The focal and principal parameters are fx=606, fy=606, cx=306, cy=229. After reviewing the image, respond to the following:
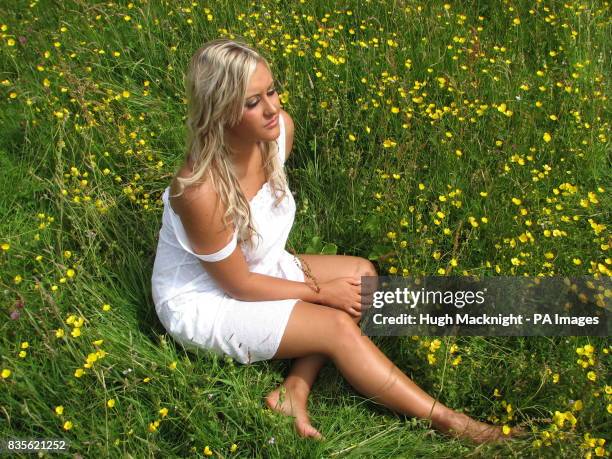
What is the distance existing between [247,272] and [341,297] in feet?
1.45

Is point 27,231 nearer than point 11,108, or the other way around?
point 27,231

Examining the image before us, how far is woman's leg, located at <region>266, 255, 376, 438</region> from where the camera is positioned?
2.36 m

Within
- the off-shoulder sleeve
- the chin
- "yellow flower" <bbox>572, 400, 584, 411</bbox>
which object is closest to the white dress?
the off-shoulder sleeve

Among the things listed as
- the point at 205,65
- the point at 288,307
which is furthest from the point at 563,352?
the point at 205,65

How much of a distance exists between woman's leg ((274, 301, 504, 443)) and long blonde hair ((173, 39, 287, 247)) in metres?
0.46

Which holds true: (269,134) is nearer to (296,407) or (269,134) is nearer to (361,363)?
(361,363)

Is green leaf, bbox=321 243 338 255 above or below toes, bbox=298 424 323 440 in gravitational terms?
above

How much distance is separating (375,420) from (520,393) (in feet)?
1.90

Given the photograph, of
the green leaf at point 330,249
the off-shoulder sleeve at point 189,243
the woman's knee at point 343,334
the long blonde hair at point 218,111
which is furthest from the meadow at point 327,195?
the long blonde hair at point 218,111

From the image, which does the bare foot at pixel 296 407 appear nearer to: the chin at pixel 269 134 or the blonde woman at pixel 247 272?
A: the blonde woman at pixel 247 272

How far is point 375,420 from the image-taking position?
2.46m

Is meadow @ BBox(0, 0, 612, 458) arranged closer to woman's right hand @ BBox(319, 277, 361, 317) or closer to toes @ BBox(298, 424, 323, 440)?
toes @ BBox(298, 424, 323, 440)

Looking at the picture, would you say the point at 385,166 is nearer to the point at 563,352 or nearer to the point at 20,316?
the point at 563,352

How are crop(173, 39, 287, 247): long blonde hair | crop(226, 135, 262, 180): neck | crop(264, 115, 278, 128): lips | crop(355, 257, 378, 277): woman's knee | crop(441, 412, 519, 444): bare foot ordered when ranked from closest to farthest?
crop(173, 39, 287, 247): long blonde hair, crop(441, 412, 519, 444): bare foot, crop(264, 115, 278, 128): lips, crop(226, 135, 262, 180): neck, crop(355, 257, 378, 277): woman's knee
